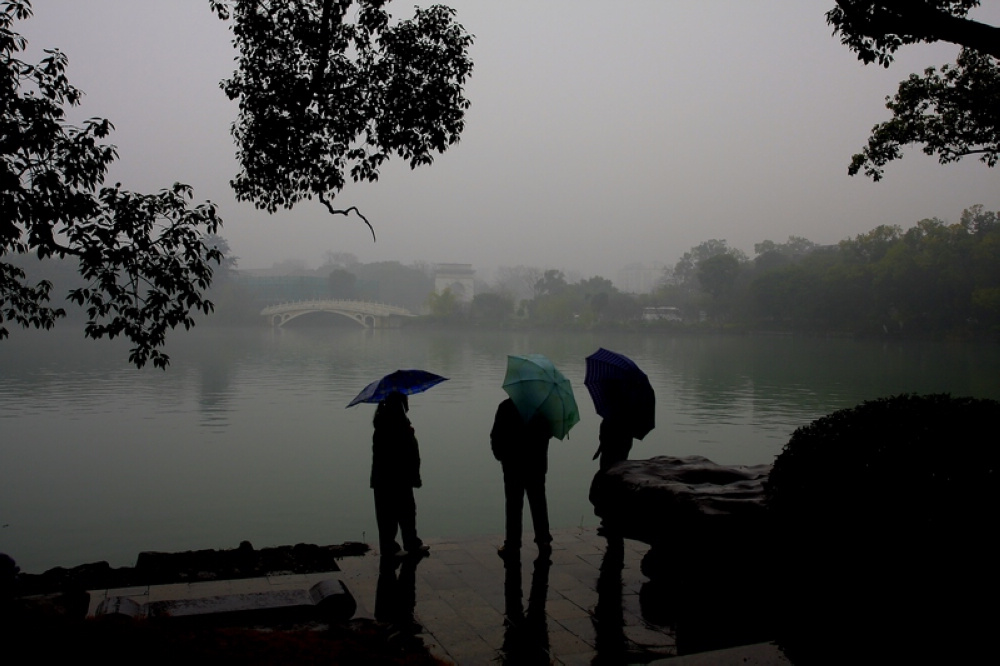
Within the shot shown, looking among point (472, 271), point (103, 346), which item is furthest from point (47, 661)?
point (472, 271)

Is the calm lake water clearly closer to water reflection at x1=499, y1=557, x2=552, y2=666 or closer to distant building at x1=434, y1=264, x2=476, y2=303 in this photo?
water reflection at x1=499, y1=557, x2=552, y2=666

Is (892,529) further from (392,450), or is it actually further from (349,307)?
(349,307)

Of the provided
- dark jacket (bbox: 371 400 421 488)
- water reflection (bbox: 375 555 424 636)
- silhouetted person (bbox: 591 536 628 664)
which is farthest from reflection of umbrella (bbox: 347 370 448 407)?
silhouetted person (bbox: 591 536 628 664)

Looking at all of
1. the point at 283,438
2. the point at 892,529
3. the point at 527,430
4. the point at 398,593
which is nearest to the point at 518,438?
the point at 527,430

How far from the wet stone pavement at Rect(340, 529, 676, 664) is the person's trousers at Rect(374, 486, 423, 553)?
0.12 metres

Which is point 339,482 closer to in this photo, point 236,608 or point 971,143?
point 236,608

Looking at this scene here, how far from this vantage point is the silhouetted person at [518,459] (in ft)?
15.5

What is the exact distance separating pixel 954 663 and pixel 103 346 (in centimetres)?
4374

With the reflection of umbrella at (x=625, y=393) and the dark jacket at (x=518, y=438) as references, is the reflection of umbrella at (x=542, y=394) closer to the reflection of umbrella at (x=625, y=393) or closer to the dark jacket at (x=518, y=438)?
the dark jacket at (x=518, y=438)

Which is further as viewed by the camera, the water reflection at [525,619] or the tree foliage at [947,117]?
the tree foliage at [947,117]

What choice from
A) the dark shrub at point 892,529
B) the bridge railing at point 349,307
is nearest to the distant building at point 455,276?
the bridge railing at point 349,307

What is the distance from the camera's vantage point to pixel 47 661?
2184 millimetres

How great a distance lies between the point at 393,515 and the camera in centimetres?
474

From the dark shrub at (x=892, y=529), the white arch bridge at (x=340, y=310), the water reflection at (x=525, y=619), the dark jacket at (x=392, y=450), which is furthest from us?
the white arch bridge at (x=340, y=310)
